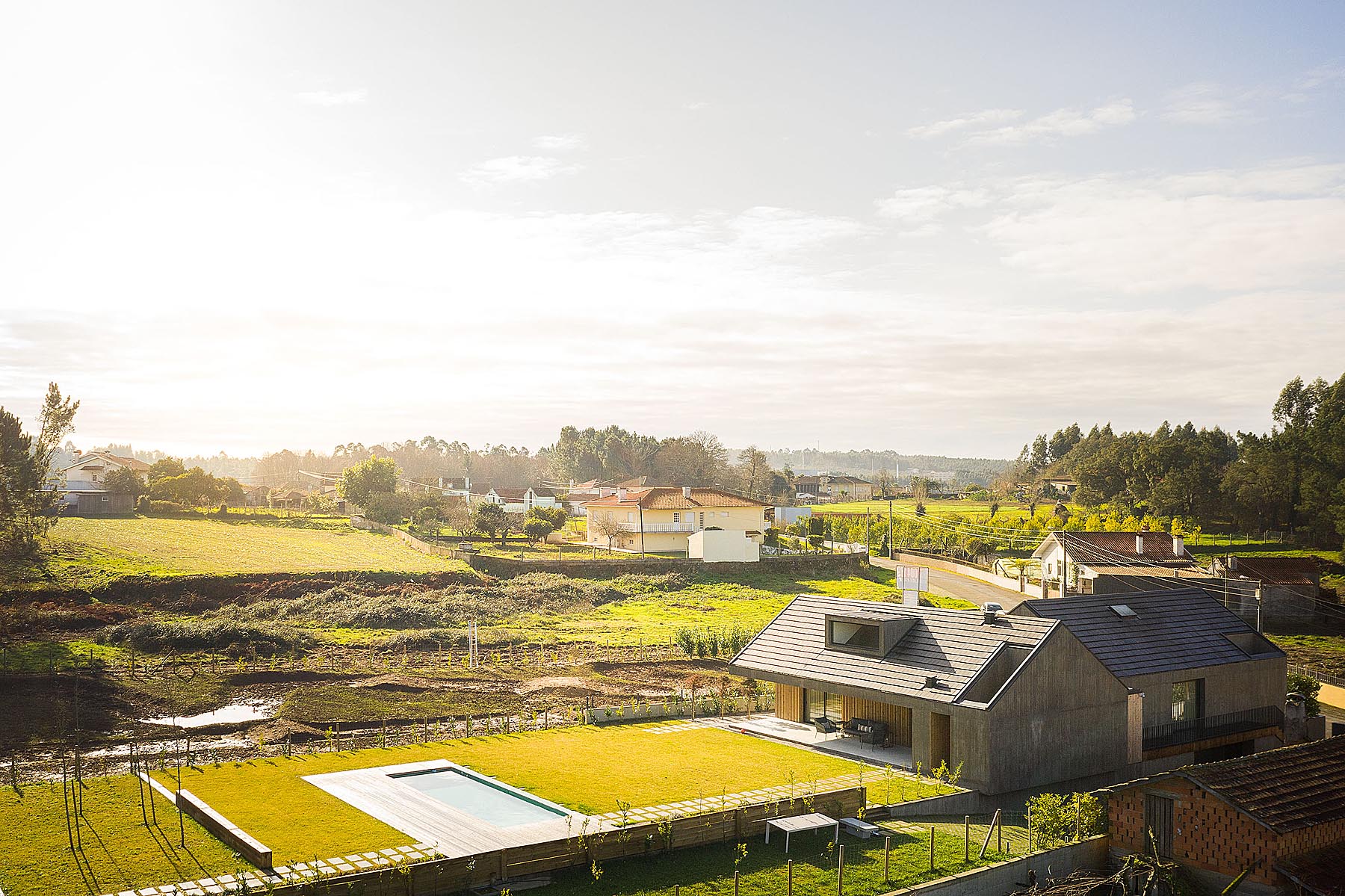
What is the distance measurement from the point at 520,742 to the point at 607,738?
7.09ft

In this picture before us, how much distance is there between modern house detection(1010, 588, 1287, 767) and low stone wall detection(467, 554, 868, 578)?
113 ft

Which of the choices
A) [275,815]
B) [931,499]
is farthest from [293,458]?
[275,815]

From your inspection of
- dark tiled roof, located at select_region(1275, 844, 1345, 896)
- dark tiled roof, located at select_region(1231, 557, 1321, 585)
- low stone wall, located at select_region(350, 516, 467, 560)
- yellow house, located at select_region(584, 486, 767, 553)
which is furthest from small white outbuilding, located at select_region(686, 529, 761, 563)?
dark tiled roof, located at select_region(1275, 844, 1345, 896)

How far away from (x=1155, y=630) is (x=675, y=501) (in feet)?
151

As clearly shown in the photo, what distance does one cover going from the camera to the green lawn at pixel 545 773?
16.9 meters

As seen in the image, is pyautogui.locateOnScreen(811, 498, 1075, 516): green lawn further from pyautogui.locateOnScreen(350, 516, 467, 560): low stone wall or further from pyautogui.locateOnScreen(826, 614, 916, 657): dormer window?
pyautogui.locateOnScreen(826, 614, 916, 657): dormer window

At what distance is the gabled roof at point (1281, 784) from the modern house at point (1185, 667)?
13.9 ft

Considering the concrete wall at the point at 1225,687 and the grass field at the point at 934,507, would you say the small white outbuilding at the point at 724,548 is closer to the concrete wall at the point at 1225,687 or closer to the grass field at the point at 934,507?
the grass field at the point at 934,507

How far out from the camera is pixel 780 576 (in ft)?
197

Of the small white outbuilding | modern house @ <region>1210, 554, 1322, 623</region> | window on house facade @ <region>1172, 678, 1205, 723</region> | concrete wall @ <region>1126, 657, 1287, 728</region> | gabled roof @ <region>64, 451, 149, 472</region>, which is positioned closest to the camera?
concrete wall @ <region>1126, 657, 1287, 728</region>

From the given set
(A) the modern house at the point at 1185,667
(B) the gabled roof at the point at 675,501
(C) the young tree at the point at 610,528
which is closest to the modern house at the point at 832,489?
(B) the gabled roof at the point at 675,501

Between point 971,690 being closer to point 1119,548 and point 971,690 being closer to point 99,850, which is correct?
point 99,850

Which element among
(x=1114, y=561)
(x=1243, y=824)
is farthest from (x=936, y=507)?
(x=1243, y=824)

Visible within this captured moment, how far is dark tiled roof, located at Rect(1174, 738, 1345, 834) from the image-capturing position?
54.1 feet
